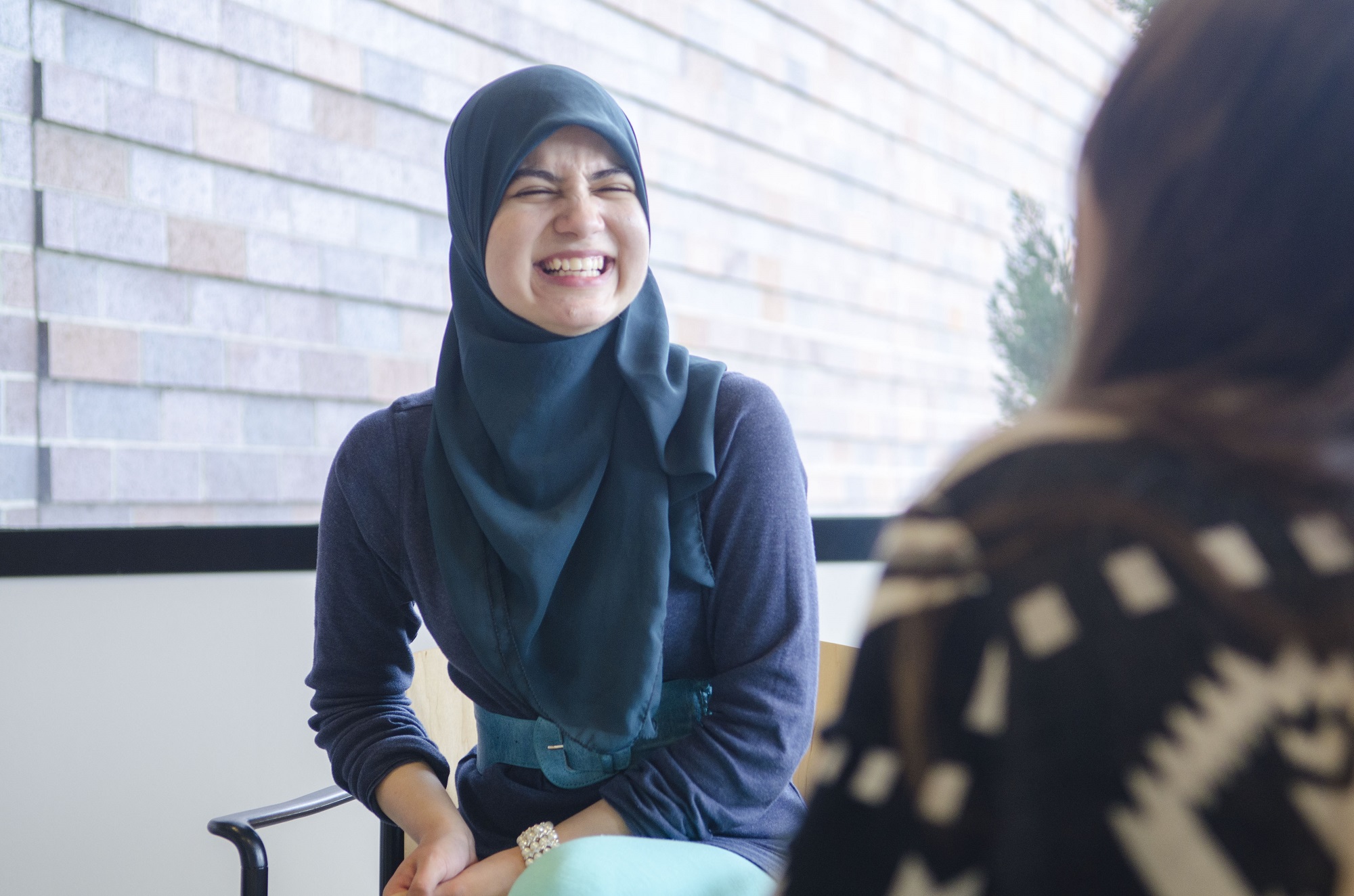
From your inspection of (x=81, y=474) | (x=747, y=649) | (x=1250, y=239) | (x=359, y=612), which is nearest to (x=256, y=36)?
(x=81, y=474)

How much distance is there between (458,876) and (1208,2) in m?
1.01

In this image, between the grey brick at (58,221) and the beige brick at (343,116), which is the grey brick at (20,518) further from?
the beige brick at (343,116)

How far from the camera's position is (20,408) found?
175cm

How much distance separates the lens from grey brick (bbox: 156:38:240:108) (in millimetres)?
1797

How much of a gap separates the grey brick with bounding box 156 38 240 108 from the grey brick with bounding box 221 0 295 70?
31 millimetres

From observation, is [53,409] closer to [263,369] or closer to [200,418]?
[200,418]

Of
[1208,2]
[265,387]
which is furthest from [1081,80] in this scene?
[1208,2]

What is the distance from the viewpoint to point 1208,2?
20.0 inches

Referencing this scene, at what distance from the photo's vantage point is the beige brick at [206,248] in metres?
1.82

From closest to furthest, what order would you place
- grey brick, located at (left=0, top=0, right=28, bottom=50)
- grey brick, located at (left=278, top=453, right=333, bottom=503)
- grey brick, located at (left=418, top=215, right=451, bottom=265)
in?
grey brick, located at (left=0, top=0, right=28, bottom=50) → grey brick, located at (left=278, top=453, right=333, bottom=503) → grey brick, located at (left=418, top=215, right=451, bottom=265)

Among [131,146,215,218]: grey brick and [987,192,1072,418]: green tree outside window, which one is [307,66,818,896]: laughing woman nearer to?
[131,146,215,218]: grey brick

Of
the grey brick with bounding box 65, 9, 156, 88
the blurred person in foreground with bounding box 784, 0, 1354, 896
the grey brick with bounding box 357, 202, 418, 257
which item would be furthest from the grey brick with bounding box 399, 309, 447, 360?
the blurred person in foreground with bounding box 784, 0, 1354, 896

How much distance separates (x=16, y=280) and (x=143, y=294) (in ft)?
0.59

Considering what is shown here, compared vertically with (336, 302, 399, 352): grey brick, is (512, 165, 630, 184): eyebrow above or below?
above
